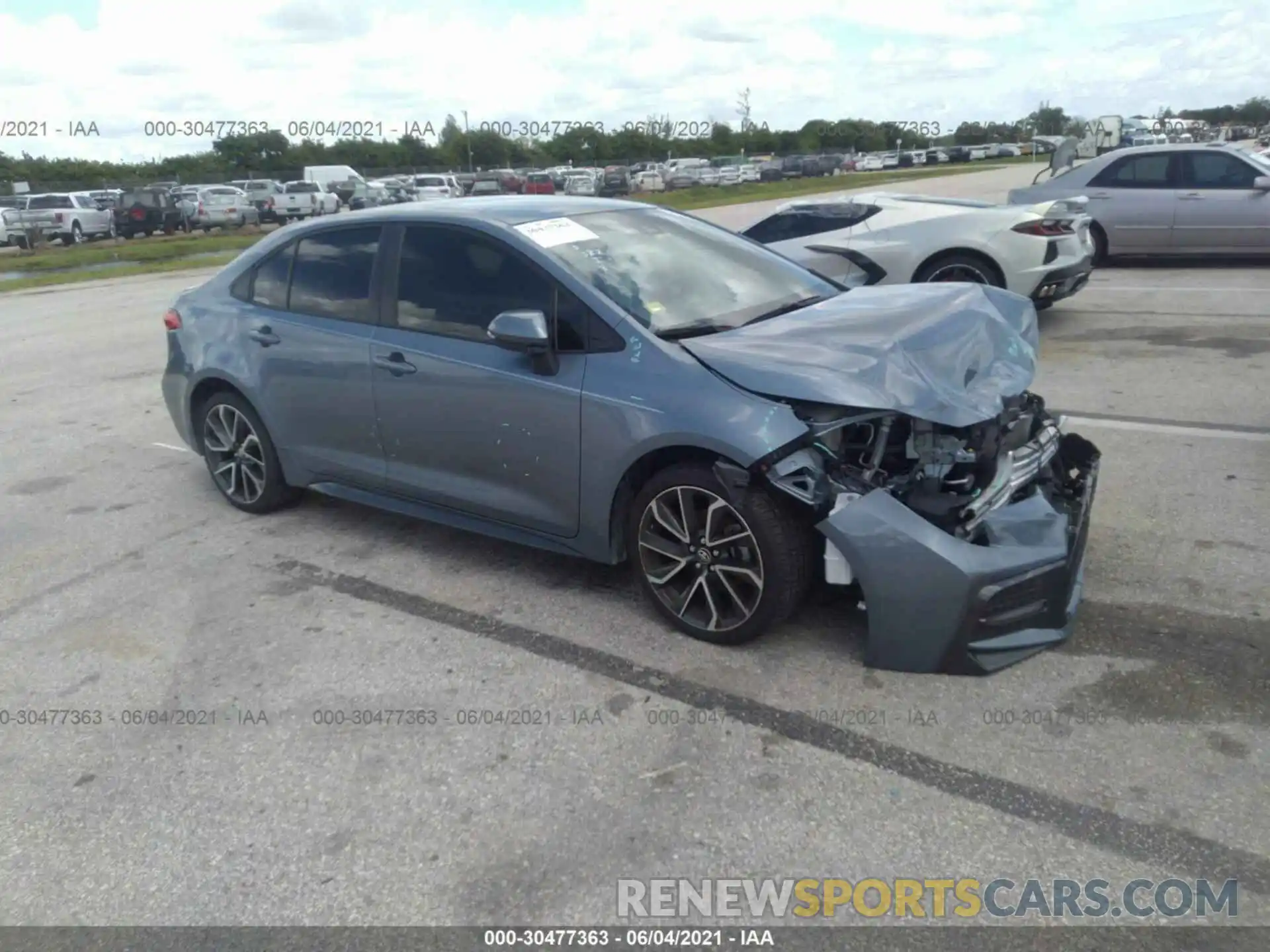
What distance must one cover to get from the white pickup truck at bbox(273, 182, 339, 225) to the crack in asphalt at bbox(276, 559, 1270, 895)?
3666 centimetres

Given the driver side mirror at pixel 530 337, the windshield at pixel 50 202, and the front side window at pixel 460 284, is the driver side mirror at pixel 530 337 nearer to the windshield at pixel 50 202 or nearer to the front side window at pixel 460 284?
the front side window at pixel 460 284

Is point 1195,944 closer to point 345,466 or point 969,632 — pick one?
point 969,632

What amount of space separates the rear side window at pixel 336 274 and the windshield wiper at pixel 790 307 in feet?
5.93

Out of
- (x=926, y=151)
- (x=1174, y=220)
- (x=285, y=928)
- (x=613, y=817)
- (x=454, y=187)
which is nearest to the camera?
(x=285, y=928)

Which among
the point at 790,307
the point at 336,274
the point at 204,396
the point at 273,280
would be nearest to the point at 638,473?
the point at 790,307

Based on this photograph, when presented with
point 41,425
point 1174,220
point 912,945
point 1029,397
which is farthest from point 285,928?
point 1174,220

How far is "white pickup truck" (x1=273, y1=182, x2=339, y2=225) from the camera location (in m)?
38.9

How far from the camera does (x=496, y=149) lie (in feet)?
246

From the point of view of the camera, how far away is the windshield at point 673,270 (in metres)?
4.51

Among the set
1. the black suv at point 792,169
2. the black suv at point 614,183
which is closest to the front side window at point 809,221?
the black suv at point 614,183

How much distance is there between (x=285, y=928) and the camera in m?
2.85

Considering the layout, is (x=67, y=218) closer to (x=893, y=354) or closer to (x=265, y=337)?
(x=265, y=337)

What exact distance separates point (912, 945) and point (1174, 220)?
12.8 metres

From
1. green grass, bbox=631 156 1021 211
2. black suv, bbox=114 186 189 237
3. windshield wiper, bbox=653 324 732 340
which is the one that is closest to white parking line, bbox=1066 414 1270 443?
windshield wiper, bbox=653 324 732 340
